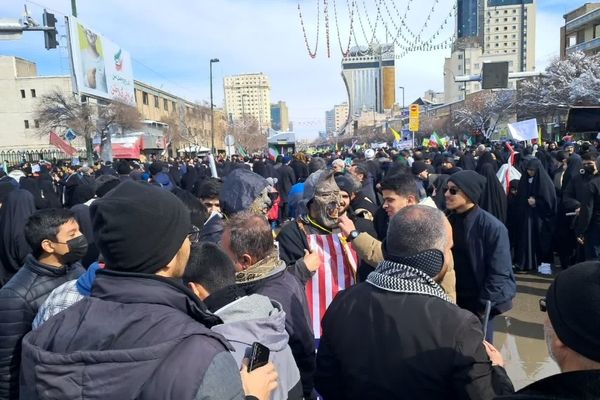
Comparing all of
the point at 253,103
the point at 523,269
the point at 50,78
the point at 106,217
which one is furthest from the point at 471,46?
the point at 106,217

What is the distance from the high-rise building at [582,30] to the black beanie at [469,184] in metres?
55.9

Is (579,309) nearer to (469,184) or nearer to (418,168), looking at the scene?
(469,184)

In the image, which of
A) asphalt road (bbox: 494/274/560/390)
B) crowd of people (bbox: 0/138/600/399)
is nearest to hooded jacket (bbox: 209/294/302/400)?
crowd of people (bbox: 0/138/600/399)

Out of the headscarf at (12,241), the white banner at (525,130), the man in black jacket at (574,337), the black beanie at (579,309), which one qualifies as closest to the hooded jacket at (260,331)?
the man in black jacket at (574,337)

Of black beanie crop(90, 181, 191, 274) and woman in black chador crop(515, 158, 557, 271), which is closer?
black beanie crop(90, 181, 191, 274)

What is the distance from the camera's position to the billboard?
3072 cm

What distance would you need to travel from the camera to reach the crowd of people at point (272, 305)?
4.49 feet

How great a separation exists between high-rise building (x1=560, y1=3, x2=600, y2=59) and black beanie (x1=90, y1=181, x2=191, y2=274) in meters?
59.1

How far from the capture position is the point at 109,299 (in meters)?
1.50

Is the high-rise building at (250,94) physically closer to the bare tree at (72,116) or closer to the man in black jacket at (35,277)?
the bare tree at (72,116)

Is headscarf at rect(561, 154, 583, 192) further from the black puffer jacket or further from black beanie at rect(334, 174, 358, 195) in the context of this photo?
the black puffer jacket

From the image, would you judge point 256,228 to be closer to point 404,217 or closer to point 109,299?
point 404,217

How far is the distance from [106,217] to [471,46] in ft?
419

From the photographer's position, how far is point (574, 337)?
1439 millimetres
